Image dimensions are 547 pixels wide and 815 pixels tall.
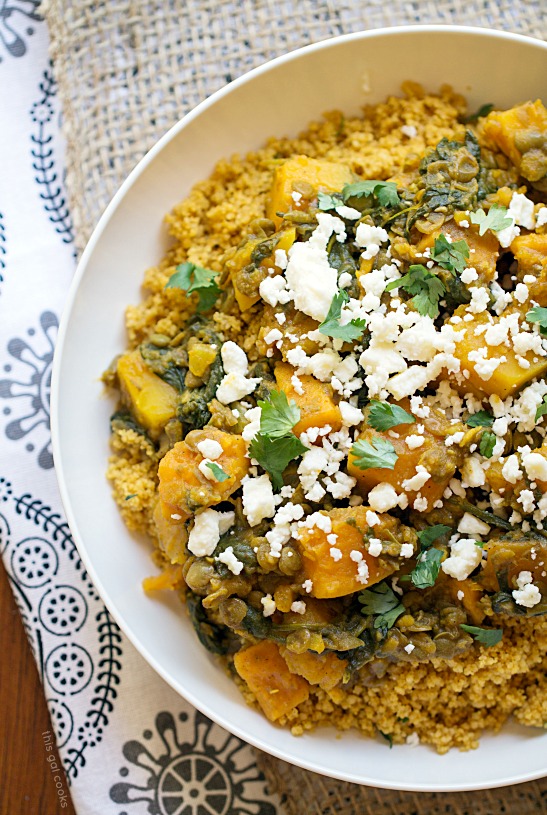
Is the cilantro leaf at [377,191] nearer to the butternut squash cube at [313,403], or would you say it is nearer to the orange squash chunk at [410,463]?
the butternut squash cube at [313,403]

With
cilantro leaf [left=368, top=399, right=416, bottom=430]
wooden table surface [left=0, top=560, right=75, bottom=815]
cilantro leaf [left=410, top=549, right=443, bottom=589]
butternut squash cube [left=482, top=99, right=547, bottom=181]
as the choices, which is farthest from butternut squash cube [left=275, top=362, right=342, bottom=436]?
wooden table surface [left=0, top=560, right=75, bottom=815]

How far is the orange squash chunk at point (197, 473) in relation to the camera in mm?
2824

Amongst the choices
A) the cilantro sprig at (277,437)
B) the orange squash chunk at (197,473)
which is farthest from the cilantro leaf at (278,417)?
the orange squash chunk at (197,473)

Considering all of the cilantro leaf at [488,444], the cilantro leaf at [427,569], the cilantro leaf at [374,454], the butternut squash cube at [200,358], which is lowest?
the cilantro leaf at [427,569]

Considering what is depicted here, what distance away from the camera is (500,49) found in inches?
125

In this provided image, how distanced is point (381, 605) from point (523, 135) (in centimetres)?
185

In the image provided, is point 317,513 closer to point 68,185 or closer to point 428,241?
point 428,241

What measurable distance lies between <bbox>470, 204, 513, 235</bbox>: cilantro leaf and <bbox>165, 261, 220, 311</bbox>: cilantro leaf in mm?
1019

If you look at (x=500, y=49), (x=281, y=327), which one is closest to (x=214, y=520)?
(x=281, y=327)

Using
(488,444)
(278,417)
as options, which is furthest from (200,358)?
(488,444)

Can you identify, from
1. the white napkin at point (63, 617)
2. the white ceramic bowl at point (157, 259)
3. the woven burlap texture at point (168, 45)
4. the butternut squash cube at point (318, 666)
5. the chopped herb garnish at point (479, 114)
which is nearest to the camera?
the butternut squash cube at point (318, 666)

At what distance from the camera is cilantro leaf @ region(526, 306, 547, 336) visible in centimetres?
278

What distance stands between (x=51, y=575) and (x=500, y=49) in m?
2.92

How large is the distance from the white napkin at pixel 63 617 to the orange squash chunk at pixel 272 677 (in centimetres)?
62
